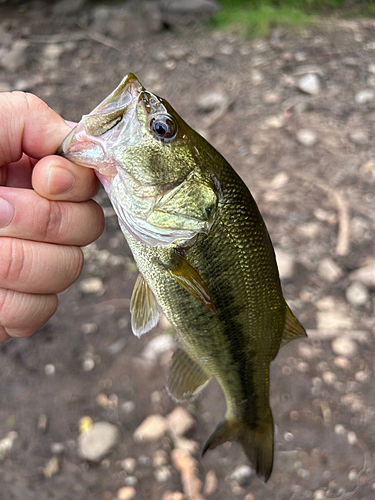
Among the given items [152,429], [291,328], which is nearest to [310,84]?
[291,328]

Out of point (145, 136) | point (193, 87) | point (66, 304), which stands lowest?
point (66, 304)

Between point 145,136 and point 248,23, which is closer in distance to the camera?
point 145,136

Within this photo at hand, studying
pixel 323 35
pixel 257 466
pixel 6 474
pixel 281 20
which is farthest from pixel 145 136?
pixel 281 20

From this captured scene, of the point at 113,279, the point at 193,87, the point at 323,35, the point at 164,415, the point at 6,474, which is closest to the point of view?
the point at 6,474

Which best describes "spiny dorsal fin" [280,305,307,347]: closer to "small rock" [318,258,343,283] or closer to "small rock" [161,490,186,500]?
"small rock" [161,490,186,500]

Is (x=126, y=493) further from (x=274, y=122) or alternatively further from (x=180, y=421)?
(x=274, y=122)

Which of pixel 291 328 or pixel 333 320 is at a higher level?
pixel 291 328

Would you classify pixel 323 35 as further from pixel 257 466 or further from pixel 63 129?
pixel 257 466

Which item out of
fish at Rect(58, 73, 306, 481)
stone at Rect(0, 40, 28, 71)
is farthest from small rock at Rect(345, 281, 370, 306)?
stone at Rect(0, 40, 28, 71)
